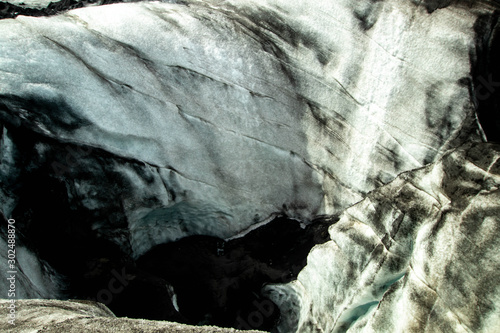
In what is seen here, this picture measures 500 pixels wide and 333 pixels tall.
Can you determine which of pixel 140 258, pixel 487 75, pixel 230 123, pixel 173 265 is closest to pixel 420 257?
pixel 487 75

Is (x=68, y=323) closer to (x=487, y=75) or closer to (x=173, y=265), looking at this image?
(x=173, y=265)

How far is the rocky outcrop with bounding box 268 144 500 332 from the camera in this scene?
2.86 m

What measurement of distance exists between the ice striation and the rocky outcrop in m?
0.04

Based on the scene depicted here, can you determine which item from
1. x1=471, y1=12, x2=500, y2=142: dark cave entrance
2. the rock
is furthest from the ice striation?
the rock

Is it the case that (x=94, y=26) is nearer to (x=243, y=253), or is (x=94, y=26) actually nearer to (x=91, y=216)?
(x=91, y=216)

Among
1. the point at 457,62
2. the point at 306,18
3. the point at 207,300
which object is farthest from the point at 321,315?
the point at 306,18

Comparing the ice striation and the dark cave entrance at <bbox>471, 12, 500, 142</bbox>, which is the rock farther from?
the dark cave entrance at <bbox>471, 12, 500, 142</bbox>

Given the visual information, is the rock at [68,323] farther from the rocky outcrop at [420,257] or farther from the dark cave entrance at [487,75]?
the dark cave entrance at [487,75]

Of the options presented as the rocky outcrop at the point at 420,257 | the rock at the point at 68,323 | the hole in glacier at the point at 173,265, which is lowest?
the hole in glacier at the point at 173,265

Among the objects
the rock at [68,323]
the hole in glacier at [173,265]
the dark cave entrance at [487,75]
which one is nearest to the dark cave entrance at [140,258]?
the hole in glacier at [173,265]

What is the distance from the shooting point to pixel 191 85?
5102 millimetres

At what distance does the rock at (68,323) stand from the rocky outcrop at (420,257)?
4.41ft

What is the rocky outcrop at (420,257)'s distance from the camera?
286 centimetres

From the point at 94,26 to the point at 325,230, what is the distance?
12.1 feet
